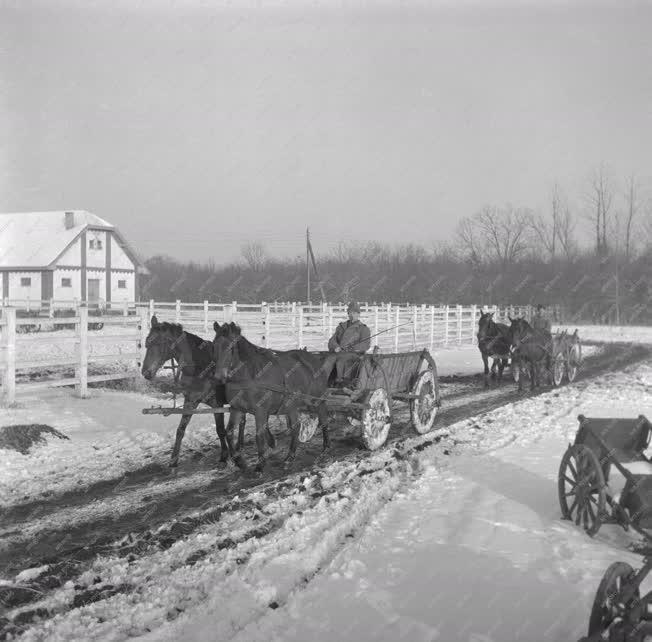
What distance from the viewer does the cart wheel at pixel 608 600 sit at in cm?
366

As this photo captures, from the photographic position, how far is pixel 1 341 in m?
11.9

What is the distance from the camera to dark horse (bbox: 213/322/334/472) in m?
7.76

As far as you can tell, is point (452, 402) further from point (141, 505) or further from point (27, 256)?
point (27, 256)

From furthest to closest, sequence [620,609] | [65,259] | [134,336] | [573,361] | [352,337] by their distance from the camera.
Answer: [65,259], [573,361], [134,336], [352,337], [620,609]

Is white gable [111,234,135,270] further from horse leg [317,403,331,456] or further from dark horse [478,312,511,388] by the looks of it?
horse leg [317,403,331,456]

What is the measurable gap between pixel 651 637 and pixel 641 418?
253 centimetres

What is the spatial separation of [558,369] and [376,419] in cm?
952

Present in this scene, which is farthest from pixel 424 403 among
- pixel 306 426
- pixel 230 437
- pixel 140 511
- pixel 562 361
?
pixel 562 361

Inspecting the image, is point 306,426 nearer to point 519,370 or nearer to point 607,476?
point 607,476

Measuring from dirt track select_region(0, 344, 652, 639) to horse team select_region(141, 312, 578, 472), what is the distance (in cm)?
39

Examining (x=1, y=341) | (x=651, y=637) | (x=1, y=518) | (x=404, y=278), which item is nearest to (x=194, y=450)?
(x=1, y=518)

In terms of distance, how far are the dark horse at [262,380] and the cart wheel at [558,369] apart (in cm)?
987

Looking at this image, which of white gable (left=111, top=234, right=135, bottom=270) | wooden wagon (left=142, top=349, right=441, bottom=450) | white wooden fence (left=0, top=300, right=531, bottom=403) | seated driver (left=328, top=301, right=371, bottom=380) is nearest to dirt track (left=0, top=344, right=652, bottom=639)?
wooden wagon (left=142, top=349, right=441, bottom=450)

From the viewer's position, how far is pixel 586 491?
5.86m
